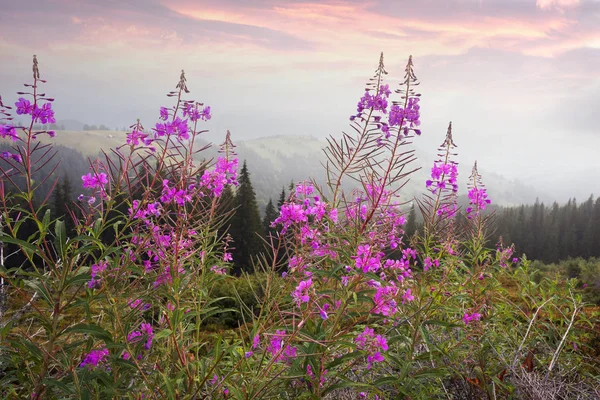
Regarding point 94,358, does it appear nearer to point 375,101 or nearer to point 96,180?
point 96,180

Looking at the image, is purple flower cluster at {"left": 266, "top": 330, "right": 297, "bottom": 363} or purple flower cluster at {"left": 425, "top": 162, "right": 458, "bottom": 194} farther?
purple flower cluster at {"left": 425, "top": 162, "right": 458, "bottom": 194}

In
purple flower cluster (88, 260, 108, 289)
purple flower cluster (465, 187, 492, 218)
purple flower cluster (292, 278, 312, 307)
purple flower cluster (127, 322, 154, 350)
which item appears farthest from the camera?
purple flower cluster (465, 187, 492, 218)

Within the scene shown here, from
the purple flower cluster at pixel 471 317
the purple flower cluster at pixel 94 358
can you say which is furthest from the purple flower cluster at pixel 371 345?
the purple flower cluster at pixel 94 358

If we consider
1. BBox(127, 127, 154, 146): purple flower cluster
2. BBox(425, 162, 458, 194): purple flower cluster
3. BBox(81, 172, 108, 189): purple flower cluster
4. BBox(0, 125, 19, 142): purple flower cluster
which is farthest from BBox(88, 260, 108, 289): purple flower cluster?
BBox(425, 162, 458, 194): purple flower cluster

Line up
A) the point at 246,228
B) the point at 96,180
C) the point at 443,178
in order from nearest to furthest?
the point at 96,180, the point at 443,178, the point at 246,228

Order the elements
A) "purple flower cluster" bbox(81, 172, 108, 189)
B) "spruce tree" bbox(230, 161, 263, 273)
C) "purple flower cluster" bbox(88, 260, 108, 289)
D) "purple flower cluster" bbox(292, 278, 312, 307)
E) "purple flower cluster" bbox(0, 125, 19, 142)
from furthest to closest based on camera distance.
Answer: "spruce tree" bbox(230, 161, 263, 273)
"purple flower cluster" bbox(81, 172, 108, 189)
"purple flower cluster" bbox(0, 125, 19, 142)
"purple flower cluster" bbox(88, 260, 108, 289)
"purple flower cluster" bbox(292, 278, 312, 307)

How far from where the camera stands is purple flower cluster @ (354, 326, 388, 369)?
2.68m

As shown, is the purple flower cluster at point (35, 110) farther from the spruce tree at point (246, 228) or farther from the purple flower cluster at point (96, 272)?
the spruce tree at point (246, 228)

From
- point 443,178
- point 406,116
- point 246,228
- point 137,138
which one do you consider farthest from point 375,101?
point 246,228

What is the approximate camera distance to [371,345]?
2770 mm

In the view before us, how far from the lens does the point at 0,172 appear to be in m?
2.39

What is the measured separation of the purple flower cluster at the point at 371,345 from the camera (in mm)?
2684

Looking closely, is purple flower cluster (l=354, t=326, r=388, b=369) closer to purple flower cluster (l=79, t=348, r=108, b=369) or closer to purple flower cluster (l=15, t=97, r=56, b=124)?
purple flower cluster (l=79, t=348, r=108, b=369)

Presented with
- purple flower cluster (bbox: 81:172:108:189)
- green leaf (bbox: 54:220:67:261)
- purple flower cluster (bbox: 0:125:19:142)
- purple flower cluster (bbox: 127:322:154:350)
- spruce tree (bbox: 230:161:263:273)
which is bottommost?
spruce tree (bbox: 230:161:263:273)
